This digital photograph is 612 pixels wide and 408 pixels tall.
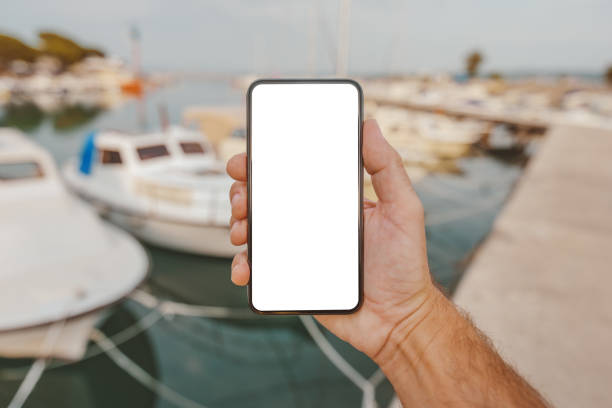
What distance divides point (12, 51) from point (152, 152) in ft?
313

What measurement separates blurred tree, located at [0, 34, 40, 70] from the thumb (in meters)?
101

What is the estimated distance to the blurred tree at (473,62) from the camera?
3155 inches

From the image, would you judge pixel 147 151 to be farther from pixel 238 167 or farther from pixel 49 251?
pixel 238 167

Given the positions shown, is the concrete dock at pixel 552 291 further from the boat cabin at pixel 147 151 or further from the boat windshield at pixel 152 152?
the boat windshield at pixel 152 152

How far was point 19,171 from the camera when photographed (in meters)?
6.82

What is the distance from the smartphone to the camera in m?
1.68

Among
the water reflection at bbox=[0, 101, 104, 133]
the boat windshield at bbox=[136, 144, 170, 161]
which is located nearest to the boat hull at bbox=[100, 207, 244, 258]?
the boat windshield at bbox=[136, 144, 170, 161]

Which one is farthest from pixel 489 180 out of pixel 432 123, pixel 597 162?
pixel 597 162

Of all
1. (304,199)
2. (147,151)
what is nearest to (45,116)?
(147,151)

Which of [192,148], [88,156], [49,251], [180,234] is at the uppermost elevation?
[192,148]

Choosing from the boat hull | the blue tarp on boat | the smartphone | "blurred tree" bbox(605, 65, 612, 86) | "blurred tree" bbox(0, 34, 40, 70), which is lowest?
the boat hull

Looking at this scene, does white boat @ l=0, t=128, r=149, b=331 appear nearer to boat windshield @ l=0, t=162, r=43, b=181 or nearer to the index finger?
boat windshield @ l=0, t=162, r=43, b=181

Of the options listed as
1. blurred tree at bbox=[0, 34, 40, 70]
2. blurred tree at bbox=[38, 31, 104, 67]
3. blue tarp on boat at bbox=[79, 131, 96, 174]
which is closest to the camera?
blue tarp on boat at bbox=[79, 131, 96, 174]

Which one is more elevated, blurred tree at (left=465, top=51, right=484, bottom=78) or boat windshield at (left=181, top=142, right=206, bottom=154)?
blurred tree at (left=465, top=51, right=484, bottom=78)
